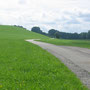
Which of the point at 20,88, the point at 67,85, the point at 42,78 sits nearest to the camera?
the point at 20,88

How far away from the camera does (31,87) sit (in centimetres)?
593

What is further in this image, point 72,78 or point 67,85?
point 72,78

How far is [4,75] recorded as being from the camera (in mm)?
7578

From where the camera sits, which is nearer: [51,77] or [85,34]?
[51,77]

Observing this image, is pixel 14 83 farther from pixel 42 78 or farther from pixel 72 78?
pixel 72 78

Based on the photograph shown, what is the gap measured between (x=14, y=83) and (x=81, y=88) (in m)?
2.34

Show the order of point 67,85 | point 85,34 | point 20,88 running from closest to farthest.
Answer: point 20,88 < point 67,85 < point 85,34

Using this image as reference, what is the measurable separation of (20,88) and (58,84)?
1409mm

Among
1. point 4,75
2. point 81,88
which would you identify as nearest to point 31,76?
point 4,75

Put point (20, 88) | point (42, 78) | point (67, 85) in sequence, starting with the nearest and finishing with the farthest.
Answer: point (20, 88), point (67, 85), point (42, 78)

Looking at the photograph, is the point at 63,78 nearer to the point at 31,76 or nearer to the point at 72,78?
the point at 72,78

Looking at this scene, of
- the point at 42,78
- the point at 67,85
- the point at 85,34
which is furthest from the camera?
the point at 85,34

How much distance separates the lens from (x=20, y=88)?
19.1 feet

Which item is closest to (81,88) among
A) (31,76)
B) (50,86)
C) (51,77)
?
(50,86)
